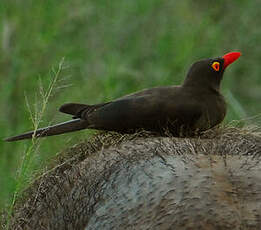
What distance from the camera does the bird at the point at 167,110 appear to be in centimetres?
379

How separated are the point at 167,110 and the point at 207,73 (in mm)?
380

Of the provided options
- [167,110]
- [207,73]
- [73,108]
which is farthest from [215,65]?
[73,108]

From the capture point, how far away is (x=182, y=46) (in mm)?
7324

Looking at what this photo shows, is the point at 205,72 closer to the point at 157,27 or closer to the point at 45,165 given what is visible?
the point at 45,165

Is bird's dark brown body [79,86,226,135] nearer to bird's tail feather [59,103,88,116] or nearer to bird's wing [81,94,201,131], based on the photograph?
bird's wing [81,94,201,131]

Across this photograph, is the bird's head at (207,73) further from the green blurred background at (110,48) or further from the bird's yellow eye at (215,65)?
the green blurred background at (110,48)

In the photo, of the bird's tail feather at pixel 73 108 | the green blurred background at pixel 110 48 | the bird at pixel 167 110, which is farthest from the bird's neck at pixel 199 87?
the green blurred background at pixel 110 48

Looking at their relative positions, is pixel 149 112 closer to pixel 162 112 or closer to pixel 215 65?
pixel 162 112

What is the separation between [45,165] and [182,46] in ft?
11.0

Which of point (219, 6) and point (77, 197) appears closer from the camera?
point (77, 197)

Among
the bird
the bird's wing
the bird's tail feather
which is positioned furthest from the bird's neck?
the bird's tail feather

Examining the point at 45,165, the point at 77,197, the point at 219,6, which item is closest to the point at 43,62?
the point at 219,6

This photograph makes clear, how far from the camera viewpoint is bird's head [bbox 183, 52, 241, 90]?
402cm

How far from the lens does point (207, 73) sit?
4.05 m
